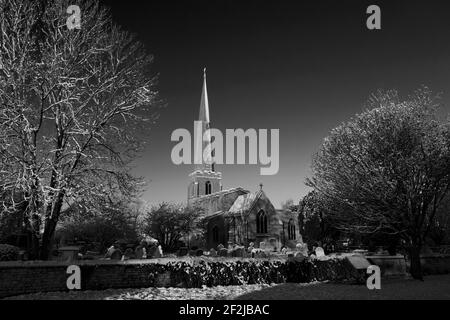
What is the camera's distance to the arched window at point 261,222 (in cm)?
5116

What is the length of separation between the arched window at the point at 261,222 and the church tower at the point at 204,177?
28.9 metres

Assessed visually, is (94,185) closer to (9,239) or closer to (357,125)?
(357,125)

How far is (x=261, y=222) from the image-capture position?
51500 mm

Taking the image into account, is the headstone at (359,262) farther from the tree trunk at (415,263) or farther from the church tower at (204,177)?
the church tower at (204,177)

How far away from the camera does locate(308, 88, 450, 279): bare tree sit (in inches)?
634

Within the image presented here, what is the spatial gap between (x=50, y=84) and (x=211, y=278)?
9954mm

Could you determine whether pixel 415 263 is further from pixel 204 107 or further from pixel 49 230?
pixel 204 107

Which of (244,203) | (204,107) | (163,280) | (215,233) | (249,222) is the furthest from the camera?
(204,107)

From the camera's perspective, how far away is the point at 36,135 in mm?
14625

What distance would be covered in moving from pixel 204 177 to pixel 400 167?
67.0m

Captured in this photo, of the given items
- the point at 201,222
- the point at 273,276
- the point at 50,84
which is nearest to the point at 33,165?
the point at 50,84

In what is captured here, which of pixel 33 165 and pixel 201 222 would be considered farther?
pixel 201 222

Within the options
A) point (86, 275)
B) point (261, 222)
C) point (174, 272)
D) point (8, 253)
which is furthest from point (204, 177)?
point (86, 275)

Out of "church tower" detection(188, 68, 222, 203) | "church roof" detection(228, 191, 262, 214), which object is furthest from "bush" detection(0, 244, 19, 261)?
"church tower" detection(188, 68, 222, 203)
